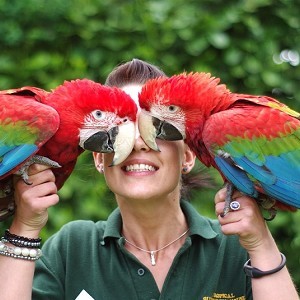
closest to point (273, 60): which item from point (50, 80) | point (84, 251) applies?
point (50, 80)

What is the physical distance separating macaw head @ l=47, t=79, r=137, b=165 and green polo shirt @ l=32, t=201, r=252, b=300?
0.32 meters

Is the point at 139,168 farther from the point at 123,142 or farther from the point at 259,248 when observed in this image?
the point at 259,248

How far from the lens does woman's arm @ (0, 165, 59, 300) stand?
1829mm

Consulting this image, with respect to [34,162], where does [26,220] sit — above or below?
below

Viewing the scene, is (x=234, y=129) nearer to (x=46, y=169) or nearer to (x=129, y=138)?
(x=129, y=138)

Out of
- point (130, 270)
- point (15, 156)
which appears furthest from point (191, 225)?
point (15, 156)

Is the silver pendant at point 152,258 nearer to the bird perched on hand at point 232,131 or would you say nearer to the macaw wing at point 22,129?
the bird perched on hand at point 232,131

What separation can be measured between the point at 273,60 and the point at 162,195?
125 cm

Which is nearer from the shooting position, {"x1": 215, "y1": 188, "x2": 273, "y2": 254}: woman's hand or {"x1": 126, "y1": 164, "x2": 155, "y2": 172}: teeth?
{"x1": 215, "y1": 188, "x2": 273, "y2": 254}: woman's hand

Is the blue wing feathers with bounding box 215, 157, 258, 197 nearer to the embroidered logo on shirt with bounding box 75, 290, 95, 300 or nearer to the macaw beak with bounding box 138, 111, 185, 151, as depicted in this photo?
the macaw beak with bounding box 138, 111, 185, 151

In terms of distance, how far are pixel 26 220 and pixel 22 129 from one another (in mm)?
244

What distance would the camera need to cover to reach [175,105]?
1.91 m

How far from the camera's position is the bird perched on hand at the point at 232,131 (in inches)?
72.4

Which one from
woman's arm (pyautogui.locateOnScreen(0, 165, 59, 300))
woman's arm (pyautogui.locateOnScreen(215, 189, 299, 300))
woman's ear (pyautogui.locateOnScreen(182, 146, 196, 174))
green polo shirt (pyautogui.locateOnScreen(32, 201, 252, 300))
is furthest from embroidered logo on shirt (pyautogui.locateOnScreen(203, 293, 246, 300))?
Result: woman's arm (pyautogui.locateOnScreen(0, 165, 59, 300))
